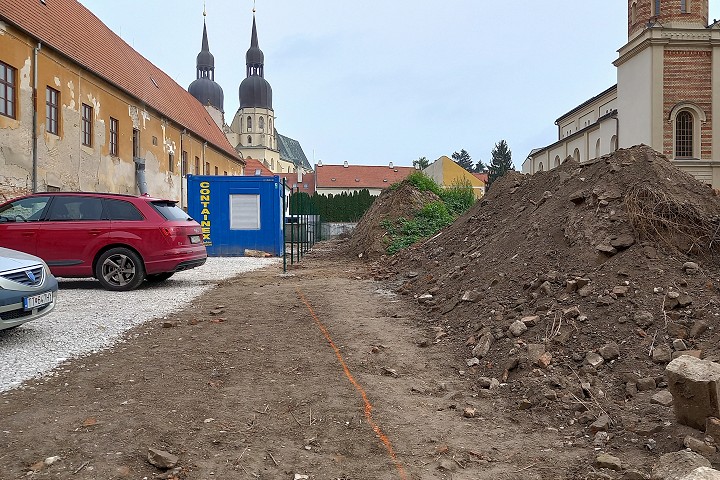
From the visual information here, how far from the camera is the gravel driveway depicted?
18.2 feet

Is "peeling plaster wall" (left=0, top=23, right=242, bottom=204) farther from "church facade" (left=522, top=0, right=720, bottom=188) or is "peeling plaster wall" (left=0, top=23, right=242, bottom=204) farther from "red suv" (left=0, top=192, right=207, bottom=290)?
"church facade" (left=522, top=0, right=720, bottom=188)

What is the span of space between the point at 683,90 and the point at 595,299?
36085mm

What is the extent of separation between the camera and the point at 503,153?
86.6 metres

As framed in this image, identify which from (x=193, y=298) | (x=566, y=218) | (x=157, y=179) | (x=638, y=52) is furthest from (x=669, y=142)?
(x=193, y=298)

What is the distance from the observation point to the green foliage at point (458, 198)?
20.7 metres

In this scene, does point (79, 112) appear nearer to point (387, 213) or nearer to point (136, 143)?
point (136, 143)

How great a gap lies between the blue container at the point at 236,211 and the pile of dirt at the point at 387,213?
3.04m

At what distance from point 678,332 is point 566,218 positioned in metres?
3.39

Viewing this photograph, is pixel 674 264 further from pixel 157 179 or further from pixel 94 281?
pixel 157 179

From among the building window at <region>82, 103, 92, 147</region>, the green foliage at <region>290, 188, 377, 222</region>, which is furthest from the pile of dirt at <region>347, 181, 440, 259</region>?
the green foliage at <region>290, 188, 377, 222</region>

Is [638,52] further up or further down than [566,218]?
further up

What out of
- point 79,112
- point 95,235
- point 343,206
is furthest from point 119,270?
point 343,206


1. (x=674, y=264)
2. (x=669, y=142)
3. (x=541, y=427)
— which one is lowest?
(x=541, y=427)

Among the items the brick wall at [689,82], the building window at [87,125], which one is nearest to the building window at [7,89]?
the building window at [87,125]
